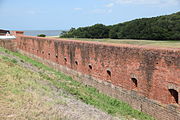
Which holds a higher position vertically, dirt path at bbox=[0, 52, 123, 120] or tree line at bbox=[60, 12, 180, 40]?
tree line at bbox=[60, 12, 180, 40]

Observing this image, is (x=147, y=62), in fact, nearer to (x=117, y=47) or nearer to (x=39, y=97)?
(x=117, y=47)

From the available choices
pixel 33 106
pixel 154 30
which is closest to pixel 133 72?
pixel 33 106

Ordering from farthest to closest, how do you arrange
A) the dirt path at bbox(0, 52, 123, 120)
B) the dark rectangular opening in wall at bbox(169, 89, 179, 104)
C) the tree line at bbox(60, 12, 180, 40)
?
1. the tree line at bbox(60, 12, 180, 40)
2. the dark rectangular opening in wall at bbox(169, 89, 179, 104)
3. the dirt path at bbox(0, 52, 123, 120)

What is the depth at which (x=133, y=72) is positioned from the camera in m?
9.60

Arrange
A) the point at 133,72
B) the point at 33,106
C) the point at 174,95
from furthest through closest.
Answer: the point at 133,72 < the point at 174,95 < the point at 33,106

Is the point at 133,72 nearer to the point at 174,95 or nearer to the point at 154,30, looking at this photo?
the point at 174,95

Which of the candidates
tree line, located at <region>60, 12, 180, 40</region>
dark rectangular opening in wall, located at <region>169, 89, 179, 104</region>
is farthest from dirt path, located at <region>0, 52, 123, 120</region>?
tree line, located at <region>60, 12, 180, 40</region>

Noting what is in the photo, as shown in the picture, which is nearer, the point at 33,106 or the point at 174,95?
the point at 33,106

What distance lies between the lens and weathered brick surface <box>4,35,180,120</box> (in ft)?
26.0

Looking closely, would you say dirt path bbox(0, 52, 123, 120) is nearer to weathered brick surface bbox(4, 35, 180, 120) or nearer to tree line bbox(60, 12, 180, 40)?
weathered brick surface bbox(4, 35, 180, 120)

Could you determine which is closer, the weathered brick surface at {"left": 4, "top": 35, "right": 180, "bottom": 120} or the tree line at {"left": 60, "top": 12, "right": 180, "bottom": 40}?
the weathered brick surface at {"left": 4, "top": 35, "right": 180, "bottom": 120}

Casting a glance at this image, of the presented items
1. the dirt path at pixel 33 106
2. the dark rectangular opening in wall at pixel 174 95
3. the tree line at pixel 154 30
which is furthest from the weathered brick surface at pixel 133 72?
the tree line at pixel 154 30

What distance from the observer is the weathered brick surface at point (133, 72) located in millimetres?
7934

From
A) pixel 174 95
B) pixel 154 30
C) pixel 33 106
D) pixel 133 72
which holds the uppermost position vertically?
pixel 154 30
